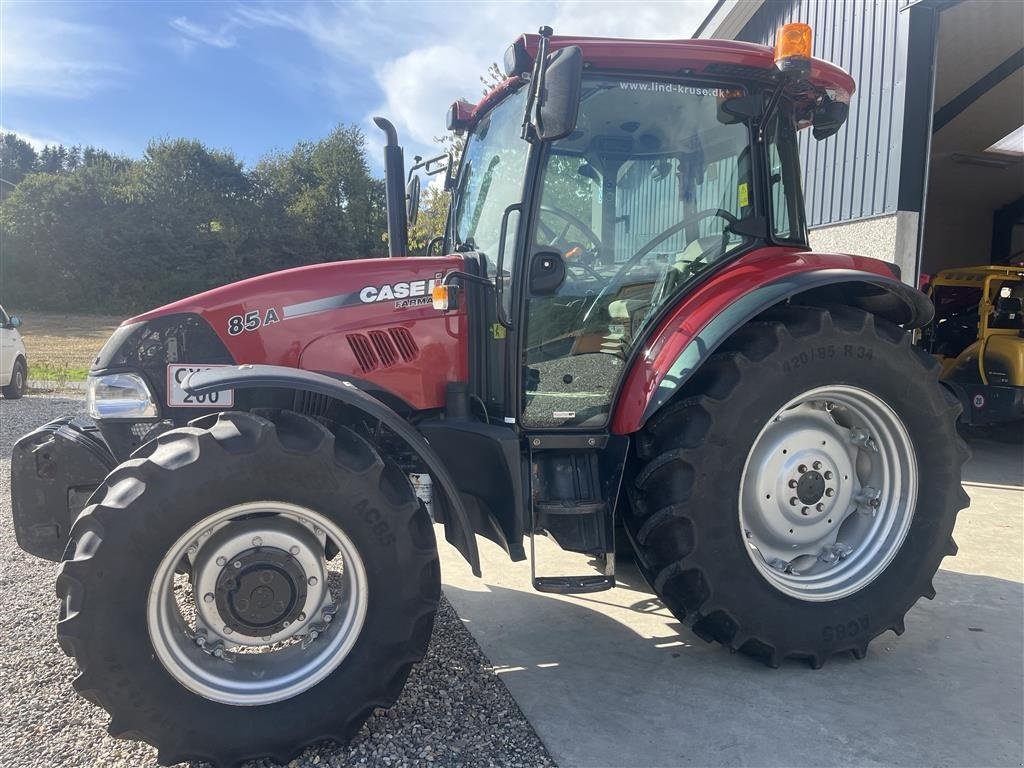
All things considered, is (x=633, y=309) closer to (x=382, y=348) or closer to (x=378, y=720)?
(x=382, y=348)

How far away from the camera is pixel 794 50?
2725mm

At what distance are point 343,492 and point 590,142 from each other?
66.8 inches

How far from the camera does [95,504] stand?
2119 mm

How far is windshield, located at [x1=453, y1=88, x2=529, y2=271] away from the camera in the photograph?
290 cm

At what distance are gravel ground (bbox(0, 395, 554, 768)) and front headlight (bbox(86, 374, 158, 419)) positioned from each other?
1.05 meters

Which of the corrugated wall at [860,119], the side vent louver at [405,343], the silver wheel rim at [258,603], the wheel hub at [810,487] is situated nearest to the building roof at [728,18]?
the corrugated wall at [860,119]

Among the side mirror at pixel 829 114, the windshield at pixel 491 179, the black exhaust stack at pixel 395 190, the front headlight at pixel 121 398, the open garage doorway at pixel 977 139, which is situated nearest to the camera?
the front headlight at pixel 121 398

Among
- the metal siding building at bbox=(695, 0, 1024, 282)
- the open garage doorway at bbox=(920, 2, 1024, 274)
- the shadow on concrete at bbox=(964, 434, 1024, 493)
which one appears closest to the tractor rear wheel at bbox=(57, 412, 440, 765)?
the shadow on concrete at bbox=(964, 434, 1024, 493)

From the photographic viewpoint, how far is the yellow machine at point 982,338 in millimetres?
7258

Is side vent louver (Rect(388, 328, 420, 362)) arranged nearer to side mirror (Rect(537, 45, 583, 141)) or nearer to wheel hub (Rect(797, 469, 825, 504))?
side mirror (Rect(537, 45, 583, 141))

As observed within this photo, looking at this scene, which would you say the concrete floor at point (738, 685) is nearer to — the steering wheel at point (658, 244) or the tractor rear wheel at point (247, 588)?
the tractor rear wheel at point (247, 588)

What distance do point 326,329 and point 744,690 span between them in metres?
2.12

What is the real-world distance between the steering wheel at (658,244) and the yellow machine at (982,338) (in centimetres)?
580

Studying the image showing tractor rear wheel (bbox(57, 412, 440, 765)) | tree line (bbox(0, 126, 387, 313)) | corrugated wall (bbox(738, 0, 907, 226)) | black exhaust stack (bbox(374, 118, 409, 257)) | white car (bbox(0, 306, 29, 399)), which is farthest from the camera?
tree line (bbox(0, 126, 387, 313))
